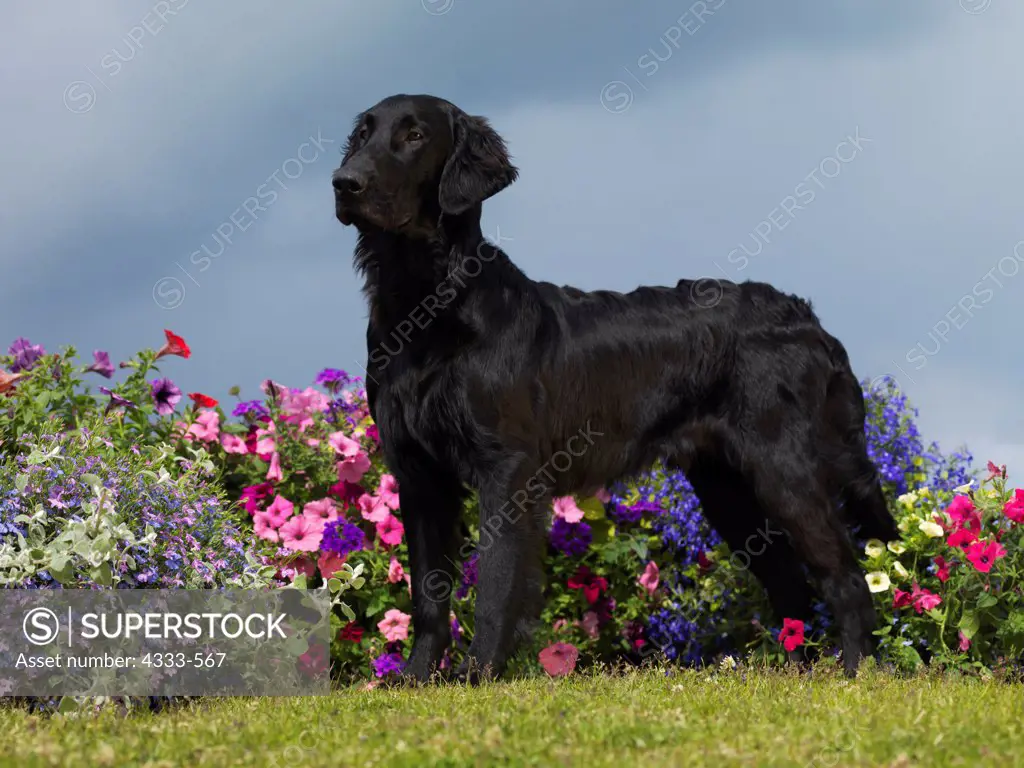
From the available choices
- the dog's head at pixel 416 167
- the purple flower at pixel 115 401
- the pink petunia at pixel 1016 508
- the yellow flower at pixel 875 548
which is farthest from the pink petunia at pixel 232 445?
the pink petunia at pixel 1016 508

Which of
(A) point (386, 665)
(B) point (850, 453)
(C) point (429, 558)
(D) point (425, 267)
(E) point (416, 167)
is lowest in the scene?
(A) point (386, 665)

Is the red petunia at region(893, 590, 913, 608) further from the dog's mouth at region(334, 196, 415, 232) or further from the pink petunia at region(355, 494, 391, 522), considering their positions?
the dog's mouth at region(334, 196, 415, 232)

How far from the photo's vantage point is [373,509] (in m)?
5.87

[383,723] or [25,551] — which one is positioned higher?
[25,551]

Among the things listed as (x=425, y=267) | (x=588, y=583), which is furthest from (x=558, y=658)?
(x=425, y=267)

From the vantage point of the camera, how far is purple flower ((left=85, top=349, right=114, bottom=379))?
607cm

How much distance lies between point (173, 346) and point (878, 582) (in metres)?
3.94

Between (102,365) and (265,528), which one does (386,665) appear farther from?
(102,365)

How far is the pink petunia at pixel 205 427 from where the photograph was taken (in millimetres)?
6199

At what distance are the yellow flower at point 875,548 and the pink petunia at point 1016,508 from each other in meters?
0.59

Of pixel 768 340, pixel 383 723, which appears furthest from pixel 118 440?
pixel 768 340

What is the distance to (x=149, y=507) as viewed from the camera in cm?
430

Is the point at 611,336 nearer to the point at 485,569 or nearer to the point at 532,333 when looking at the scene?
the point at 532,333

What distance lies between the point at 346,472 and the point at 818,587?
249cm
